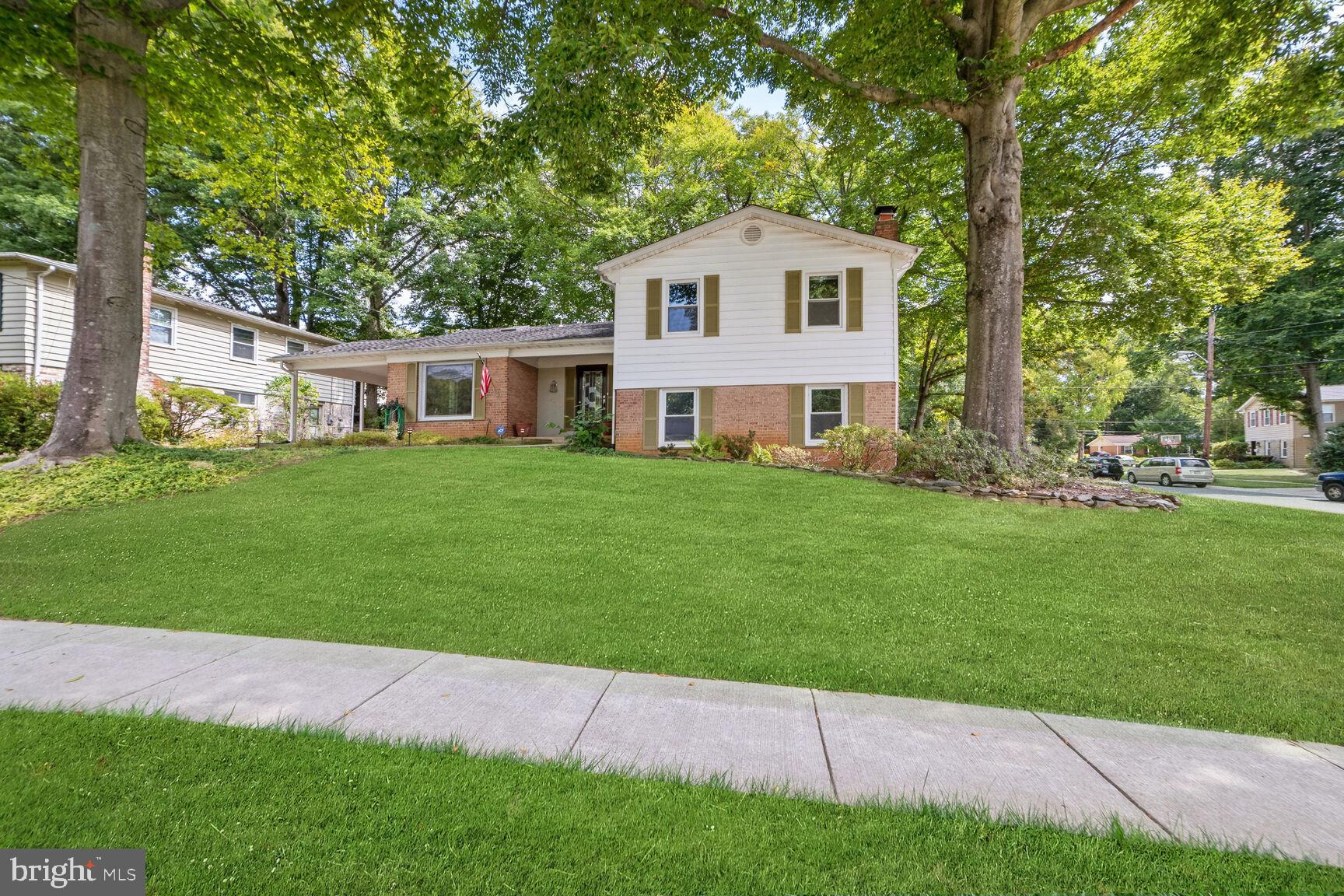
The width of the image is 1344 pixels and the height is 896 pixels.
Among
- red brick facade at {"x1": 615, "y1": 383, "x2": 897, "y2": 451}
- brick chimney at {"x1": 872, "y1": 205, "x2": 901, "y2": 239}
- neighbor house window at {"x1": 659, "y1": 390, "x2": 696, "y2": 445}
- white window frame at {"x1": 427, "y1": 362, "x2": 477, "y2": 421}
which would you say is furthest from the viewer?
white window frame at {"x1": 427, "y1": 362, "x2": 477, "y2": 421}

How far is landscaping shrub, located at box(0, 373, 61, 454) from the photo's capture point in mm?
10617

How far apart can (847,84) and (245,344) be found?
21968mm

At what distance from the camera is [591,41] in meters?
7.71

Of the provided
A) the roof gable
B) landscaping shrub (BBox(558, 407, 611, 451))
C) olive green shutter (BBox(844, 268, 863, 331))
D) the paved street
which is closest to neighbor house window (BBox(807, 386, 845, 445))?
olive green shutter (BBox(844, 268, 863, 331))

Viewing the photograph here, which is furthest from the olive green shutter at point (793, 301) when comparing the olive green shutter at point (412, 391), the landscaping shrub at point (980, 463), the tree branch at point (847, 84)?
the olive green shutter at point (412, 391)

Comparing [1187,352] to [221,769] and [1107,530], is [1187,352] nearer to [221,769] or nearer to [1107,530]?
[1107,530]

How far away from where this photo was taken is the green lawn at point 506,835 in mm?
1739

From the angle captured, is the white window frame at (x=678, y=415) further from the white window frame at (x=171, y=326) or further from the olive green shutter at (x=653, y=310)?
the white window frame at (x=171, y=326)

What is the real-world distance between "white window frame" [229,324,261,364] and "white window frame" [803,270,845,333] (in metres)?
20.2

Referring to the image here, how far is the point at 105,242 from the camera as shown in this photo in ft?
28.7

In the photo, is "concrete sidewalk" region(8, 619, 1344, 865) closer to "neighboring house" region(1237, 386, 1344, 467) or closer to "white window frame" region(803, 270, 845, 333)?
"white window frame" region(803, 270, 845, 333)

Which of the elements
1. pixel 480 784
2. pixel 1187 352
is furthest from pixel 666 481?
pixel 1187 352

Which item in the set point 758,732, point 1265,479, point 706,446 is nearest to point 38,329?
point 706,446

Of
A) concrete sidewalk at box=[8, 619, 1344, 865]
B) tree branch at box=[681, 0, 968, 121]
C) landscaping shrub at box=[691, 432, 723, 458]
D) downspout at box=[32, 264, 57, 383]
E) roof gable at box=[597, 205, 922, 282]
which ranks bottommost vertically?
concrete sidewalk at box=[8, 619, 1344, 865]
